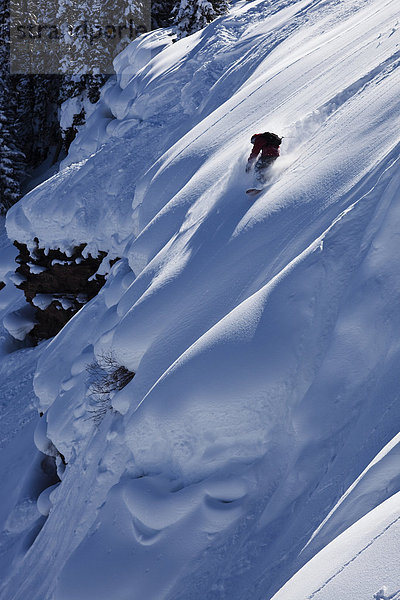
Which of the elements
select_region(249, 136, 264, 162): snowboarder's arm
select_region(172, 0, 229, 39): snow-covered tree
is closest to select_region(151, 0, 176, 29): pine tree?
select_region(172, 0, 229, 39): snow-covered tree

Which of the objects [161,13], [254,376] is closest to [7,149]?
[161,13]

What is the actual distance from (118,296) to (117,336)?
361 cm

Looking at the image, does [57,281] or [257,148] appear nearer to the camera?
[257,148]

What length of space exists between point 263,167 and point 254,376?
13.0ft

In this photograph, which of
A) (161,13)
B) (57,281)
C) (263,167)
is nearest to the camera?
(263,167)

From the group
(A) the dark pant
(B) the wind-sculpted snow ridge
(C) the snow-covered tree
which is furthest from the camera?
(C) the snow-covered tree

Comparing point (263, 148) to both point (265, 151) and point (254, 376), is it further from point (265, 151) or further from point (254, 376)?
point (254, 376)

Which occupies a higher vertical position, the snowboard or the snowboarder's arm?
the snowboarder's arm

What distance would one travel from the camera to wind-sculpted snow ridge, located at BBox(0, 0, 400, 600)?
15.6ft

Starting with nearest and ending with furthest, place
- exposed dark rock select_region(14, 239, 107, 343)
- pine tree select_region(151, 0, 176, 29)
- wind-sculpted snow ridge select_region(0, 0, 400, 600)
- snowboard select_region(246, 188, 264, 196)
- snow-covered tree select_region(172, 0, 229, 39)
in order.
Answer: wind-sculpted snow ridge select_region(0, 0, 400, 600) → snowboard select_region(246, 188, 264, 196) → exposed dark rock select_region(14, 239, 107, 343) → snow-covered tree select_region(172, 0, 229, 39) → pine tree select_region(151, 0, 176, 29)

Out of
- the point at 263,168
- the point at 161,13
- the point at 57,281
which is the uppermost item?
the point at 161,13

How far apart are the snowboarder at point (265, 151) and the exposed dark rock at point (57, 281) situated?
6.96m

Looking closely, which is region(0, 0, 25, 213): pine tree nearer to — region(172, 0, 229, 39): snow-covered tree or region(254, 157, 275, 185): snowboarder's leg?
region(172, 0, 229, 39): snow-covered tree

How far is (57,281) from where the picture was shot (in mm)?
15766
